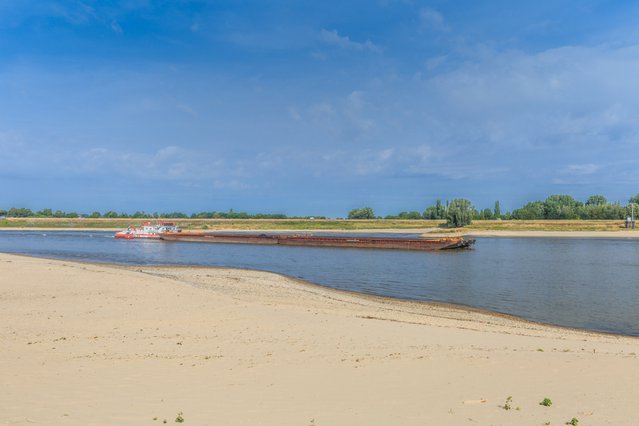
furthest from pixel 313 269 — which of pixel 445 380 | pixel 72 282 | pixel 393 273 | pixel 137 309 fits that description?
pixel 445 380

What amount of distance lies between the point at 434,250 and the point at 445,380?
52.1 meters

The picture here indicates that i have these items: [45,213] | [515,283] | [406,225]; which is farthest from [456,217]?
[45,213]

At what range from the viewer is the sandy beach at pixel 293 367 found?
22.9 ft

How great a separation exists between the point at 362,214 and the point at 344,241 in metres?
121

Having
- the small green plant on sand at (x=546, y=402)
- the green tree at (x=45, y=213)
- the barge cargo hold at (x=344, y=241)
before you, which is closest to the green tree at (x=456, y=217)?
the barge cargo hold at (x=344, y=241)

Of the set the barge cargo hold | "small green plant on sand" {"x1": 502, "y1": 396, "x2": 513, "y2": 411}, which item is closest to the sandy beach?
"small green plant on sand" {"x1": 502, "y1": 396, "x2": 513, "y2": 411}

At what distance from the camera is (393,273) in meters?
34.2

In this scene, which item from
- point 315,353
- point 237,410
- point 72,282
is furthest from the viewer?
point 72,282

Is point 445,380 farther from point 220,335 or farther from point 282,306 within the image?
point 282,306

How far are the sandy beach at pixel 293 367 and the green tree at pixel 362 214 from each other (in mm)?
169740

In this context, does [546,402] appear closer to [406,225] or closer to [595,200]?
[406,225]

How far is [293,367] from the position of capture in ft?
31.5

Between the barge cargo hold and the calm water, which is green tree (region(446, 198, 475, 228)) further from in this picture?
the calm water

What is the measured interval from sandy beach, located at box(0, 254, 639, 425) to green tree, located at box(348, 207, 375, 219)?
170 metres
